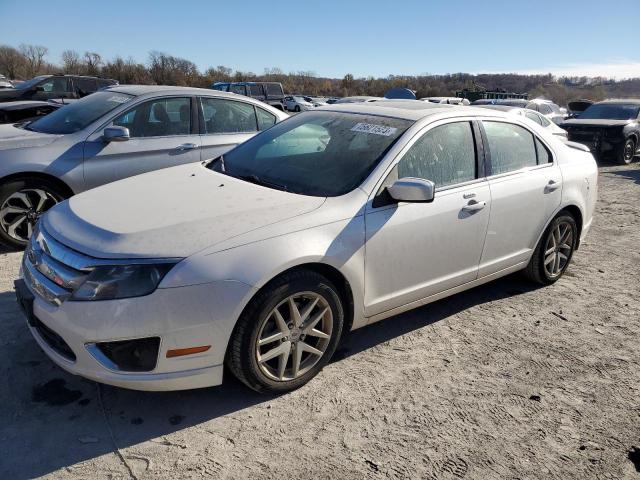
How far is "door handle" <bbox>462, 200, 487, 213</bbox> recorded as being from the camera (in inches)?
143

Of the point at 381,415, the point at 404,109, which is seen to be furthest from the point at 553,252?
the point at 381,415

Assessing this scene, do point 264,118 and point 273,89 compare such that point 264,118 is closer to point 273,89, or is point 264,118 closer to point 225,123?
point 225,123

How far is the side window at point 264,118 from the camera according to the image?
6.37m

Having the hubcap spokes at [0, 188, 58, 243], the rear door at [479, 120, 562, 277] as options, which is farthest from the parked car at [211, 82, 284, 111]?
the rear door at [479, 120, 562, 277]

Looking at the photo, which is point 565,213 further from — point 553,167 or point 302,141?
point 302,141

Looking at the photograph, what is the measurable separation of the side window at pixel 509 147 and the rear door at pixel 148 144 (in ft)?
10.6

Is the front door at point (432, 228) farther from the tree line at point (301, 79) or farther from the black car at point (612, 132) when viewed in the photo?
the tree line at point (301, 79)

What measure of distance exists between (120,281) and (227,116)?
3.99 metres

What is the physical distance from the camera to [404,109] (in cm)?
386

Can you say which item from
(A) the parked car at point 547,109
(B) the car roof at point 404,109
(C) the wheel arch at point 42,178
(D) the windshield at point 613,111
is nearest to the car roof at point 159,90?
(C) the wheel arch at point 42,178

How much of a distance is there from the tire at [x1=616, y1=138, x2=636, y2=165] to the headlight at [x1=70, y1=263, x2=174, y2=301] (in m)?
13.5

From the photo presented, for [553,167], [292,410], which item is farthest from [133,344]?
[553,167]

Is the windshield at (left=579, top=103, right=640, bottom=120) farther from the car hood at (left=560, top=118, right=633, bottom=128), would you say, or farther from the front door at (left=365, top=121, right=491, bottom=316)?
the front door at (left=365, top=121, right=491, bottom=316)

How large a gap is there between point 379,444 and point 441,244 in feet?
4.70
